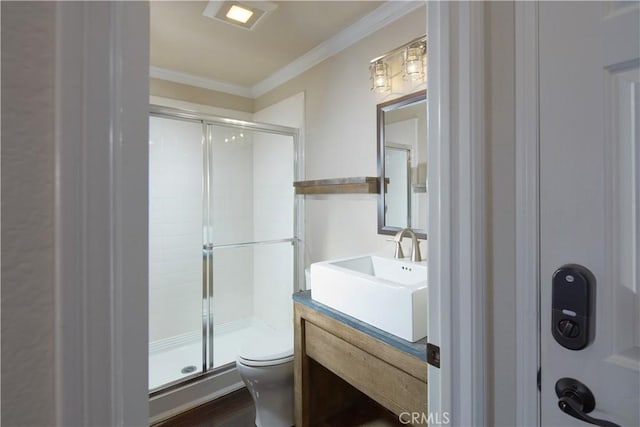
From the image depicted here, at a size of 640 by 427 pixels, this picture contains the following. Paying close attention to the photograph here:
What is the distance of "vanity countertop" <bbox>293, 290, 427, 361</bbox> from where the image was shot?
110 cm

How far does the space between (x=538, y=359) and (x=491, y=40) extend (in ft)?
2.52

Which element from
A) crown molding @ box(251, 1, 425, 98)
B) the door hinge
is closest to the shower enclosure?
crown molding @ box(251, 1, 425, 98)

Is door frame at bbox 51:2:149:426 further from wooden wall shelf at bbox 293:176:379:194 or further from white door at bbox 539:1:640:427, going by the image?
wooden wall shelf at bbox 293:176:379:194

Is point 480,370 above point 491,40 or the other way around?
the other way around

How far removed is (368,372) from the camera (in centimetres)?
127

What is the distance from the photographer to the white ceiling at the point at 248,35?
1.75 metres

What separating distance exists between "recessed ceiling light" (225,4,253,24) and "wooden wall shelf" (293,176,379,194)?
→ 1.06m

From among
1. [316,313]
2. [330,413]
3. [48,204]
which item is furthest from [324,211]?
[48,204]

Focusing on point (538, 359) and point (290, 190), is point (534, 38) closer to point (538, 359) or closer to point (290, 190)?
point (538, 359)

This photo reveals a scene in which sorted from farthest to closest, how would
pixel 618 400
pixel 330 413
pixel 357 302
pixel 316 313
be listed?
pixel 330 413 → pixel 316 313 → pixel 357 302 → pixel 618 400

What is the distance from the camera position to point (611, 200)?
2.05ft

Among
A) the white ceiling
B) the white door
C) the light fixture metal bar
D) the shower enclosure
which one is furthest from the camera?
the shower enclosure

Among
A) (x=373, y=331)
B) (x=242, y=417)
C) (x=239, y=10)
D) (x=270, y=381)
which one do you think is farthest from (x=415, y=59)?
(x=242, y=417)

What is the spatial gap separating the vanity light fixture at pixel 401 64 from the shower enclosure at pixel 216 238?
91cm
